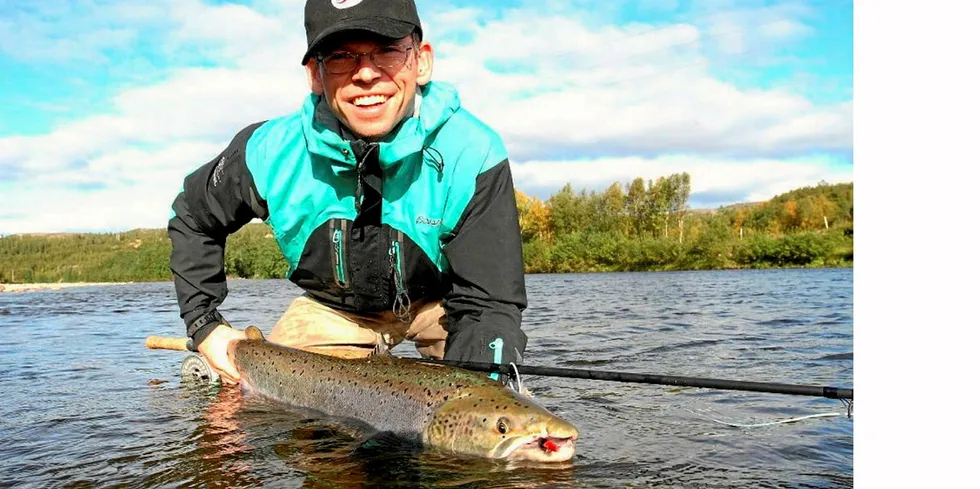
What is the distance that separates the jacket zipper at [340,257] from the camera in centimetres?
471

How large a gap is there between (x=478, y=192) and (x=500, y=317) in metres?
0.76

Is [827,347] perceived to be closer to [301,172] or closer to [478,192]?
[478,192]

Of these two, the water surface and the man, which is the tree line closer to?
the water surface

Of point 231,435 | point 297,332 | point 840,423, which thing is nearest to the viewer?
point 231,435

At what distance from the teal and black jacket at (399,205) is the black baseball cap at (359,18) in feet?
1.66

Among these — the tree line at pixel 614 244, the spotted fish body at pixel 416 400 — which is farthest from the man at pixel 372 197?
the tree line at pixel 614 244

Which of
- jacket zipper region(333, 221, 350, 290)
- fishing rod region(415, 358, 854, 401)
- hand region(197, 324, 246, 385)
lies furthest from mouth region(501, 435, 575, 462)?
hand region(197, 324, 246, 385)

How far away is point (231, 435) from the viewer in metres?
4.32

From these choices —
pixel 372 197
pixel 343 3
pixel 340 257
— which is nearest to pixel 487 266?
pixel 372 197

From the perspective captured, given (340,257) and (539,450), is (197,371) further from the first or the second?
(539,450)

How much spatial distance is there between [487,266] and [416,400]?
0.97 m

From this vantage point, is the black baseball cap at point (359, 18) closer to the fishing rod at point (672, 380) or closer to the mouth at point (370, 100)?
the mouth at point (370, 100)

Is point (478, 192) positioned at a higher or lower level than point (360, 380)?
higher
